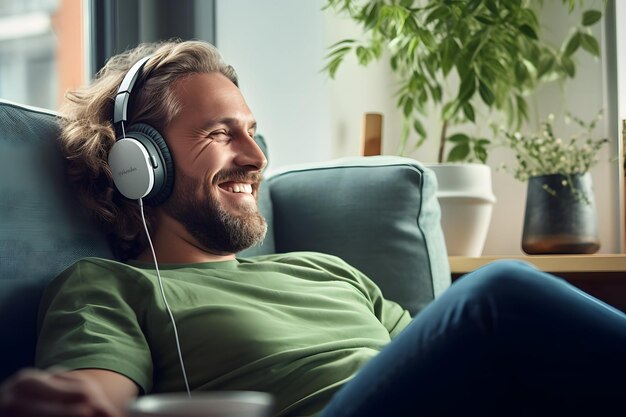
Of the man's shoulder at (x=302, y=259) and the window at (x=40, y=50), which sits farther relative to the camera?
the window at (x=40, y=50)

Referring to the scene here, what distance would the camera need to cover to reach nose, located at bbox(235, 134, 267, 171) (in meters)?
1.46

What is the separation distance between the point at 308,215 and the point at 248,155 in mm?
246

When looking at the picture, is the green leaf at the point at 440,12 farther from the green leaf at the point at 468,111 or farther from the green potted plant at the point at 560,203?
the green potted plant at the point at 560,203

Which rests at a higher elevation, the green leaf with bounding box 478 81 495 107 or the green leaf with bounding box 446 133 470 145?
the green leaf with bounding box 478 81 495 107

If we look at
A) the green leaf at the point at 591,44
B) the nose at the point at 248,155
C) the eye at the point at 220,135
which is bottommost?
the nose at the point at 248,155

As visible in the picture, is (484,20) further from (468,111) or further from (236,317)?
(236,317)

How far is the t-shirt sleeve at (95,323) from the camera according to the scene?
105 cm

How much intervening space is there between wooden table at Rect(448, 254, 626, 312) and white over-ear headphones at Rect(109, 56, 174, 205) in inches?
32.2

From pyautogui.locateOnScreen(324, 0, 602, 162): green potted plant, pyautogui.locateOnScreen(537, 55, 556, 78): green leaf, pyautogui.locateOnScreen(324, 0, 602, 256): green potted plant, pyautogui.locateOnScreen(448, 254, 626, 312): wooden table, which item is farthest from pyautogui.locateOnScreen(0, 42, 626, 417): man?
pyautogui.locateOnScreen(537, 55, 556, 78): green leaf

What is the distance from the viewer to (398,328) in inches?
57.9

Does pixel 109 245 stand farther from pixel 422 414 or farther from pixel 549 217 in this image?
pixel 549 217

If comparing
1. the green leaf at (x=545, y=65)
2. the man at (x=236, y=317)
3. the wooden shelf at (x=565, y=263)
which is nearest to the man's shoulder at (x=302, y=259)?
the man at (x=236, y=317)

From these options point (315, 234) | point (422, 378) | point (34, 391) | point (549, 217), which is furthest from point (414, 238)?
point (34, 391)

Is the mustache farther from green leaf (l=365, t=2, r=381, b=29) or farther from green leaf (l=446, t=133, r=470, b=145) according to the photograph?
green leaf (l=446, t=133, r=470, b=145)
